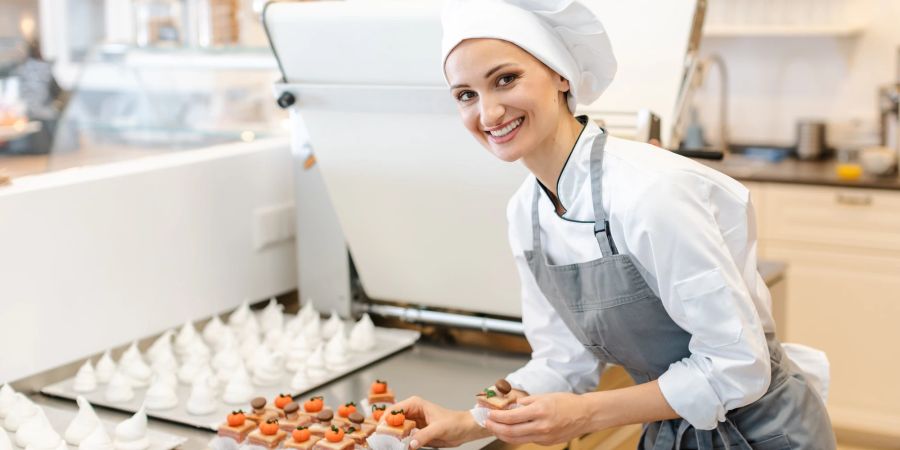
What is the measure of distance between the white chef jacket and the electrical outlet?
2.97 ft

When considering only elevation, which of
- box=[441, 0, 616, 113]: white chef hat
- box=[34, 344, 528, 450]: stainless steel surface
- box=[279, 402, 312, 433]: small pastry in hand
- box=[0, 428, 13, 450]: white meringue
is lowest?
box=[34, 344, 528, 450]: stainless steel surface

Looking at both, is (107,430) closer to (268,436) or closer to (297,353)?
(268,436)

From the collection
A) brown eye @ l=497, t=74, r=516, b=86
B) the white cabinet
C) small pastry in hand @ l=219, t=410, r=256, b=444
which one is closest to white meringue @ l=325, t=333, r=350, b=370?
small pastry in hand @ l=219, t=410, r=256, b=444

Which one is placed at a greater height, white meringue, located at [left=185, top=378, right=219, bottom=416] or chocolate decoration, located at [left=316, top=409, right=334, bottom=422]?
chocolate decoration, located at [left=316, top=409, right=334, bottom=422]

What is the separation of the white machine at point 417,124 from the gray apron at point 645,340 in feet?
1.24

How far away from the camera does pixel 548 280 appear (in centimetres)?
143

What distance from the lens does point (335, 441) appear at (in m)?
1.36

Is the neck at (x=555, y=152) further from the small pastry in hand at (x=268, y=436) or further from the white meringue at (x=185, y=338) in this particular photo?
the white meringue at (x=185, y=338)

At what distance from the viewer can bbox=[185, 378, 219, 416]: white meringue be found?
1595mm

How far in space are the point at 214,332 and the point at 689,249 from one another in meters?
1.04

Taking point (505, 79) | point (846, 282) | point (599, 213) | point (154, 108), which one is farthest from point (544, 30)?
point (846, 282)

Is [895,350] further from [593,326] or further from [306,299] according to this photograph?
[593,326]

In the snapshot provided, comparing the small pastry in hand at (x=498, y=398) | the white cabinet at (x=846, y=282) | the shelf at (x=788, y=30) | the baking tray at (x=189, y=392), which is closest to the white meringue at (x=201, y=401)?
the baking tray at (x=189, y=392)

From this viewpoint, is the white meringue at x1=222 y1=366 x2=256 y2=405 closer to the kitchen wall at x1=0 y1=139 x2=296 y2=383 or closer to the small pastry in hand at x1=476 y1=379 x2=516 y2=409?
the kitchen wall at x1=0 y1=139 x2=296 y2=383
